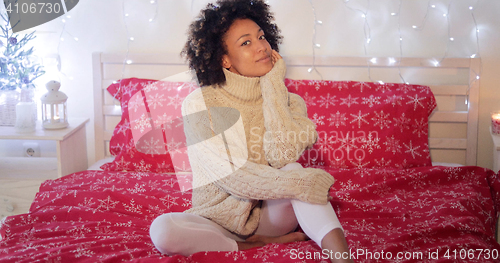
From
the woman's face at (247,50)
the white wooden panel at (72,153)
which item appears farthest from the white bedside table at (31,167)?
the woman's face at (247,50)

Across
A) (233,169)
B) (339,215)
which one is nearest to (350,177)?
(339,215)

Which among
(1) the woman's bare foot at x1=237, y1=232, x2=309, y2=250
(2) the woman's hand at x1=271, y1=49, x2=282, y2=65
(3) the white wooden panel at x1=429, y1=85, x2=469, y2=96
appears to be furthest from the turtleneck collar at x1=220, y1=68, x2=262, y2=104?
(3) the white wooden panel at x1=429, y1=85, x2=469, y2=96

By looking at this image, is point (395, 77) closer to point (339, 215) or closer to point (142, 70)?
point (339, 215)

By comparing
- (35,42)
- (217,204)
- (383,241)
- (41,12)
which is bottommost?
(383,241)

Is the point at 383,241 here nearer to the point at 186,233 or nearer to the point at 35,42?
the point at 186,233

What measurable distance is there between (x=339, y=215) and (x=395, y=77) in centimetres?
110

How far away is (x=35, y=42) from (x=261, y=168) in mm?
1833

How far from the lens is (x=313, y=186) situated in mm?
1255

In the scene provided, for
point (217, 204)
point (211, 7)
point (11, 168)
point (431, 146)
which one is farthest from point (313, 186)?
point (11, 168)

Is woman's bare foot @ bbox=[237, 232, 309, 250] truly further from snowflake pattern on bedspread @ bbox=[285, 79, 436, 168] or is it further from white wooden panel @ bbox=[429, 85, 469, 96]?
white wooden panel @ bbox=[429, 85, 469, 96]

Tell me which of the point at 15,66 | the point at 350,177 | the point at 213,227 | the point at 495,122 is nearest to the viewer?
the point at 213,227

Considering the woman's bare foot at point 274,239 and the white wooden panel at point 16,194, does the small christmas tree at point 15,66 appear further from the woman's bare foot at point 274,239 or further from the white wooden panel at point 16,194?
the woman's bare foot at point 274,239

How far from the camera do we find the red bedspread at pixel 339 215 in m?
1.29

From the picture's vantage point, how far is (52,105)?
2.22 meters
